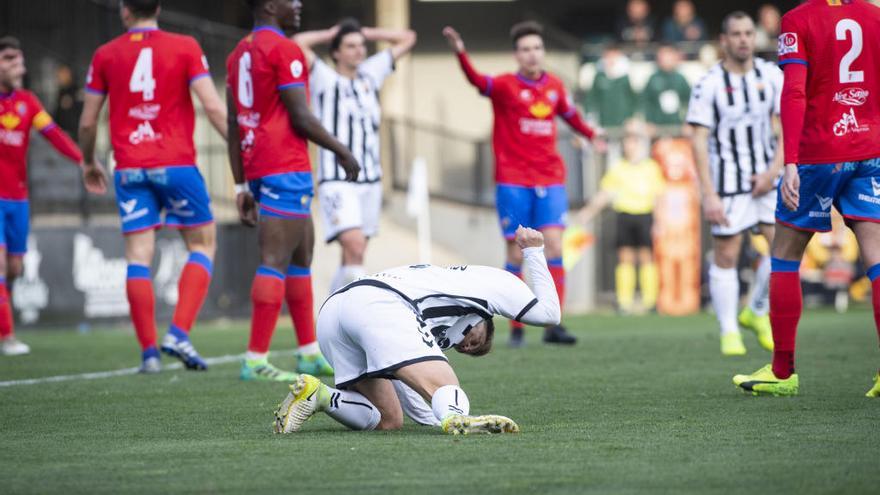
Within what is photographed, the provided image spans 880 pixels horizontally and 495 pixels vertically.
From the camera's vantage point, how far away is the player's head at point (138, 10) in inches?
363

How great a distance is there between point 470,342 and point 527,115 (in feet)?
19.4

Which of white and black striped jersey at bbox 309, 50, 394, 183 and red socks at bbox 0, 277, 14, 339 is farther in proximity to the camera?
red socks at bbox 0, 277, 14, 339

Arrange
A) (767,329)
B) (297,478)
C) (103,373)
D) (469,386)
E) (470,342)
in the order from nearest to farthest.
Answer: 1. (297,478)
2. (470,342)
3. (469,386)
4. (103,373)
5. (767,329)

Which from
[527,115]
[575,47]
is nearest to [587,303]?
→ [575,47]

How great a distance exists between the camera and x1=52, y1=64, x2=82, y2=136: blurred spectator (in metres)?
17.7

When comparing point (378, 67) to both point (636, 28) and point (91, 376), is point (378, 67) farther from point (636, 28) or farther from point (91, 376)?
point (636, 28)

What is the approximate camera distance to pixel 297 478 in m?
4.64

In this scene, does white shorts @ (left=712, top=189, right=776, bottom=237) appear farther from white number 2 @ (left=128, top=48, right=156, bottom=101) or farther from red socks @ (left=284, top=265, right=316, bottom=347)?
white number 2 @ (left=128, top=48, right=156, bottom=101)

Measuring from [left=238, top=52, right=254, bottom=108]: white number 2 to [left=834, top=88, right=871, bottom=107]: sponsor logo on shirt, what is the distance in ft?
11.5

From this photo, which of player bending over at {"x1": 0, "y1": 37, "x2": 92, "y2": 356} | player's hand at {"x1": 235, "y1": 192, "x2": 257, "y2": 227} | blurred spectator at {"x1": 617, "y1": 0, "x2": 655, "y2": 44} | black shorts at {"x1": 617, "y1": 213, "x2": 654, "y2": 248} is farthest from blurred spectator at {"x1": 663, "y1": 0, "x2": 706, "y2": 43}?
player's hand at {"x1": 235, "y1": 192, "x2": 257, "y2": 227}

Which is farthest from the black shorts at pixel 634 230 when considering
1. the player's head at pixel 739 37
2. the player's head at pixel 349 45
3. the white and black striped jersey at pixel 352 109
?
the player's head at pixel 739 37

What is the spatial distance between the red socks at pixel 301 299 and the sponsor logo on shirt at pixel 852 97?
11.8 feet

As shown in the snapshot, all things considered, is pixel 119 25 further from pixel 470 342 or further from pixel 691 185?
pixel 470 342

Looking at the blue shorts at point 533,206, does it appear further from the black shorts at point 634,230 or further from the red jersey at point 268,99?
the black shorts at point 634,230
